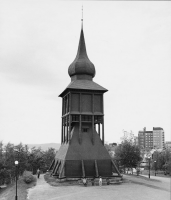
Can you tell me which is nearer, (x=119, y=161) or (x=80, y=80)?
(x=80, y=80)

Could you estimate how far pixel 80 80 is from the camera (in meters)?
41.9

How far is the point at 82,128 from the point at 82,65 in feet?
34.2

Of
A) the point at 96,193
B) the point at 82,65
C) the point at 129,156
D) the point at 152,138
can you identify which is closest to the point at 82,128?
the point at 82,65

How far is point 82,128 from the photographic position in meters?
40.2

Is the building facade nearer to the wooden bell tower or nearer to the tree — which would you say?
the tree

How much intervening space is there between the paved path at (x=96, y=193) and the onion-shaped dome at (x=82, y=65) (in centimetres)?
1884

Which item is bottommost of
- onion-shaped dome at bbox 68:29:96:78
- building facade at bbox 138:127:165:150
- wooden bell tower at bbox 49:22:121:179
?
building facade at bbox 138:127:165:150

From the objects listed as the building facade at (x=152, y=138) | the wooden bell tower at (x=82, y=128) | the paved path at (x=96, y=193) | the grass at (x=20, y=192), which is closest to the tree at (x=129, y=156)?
the wooden bell tower at (x=82, y=128)

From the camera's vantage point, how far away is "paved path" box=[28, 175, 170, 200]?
25800 millimetres

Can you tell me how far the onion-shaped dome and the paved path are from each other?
61.8ft

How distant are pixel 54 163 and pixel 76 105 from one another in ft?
34.7

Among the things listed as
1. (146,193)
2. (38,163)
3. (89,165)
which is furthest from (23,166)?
(146,193)

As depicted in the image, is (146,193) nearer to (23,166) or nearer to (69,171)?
(69,171)

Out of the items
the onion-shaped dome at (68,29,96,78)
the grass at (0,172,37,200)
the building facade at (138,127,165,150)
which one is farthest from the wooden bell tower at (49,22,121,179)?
the building facade at (138,127,165,150)
